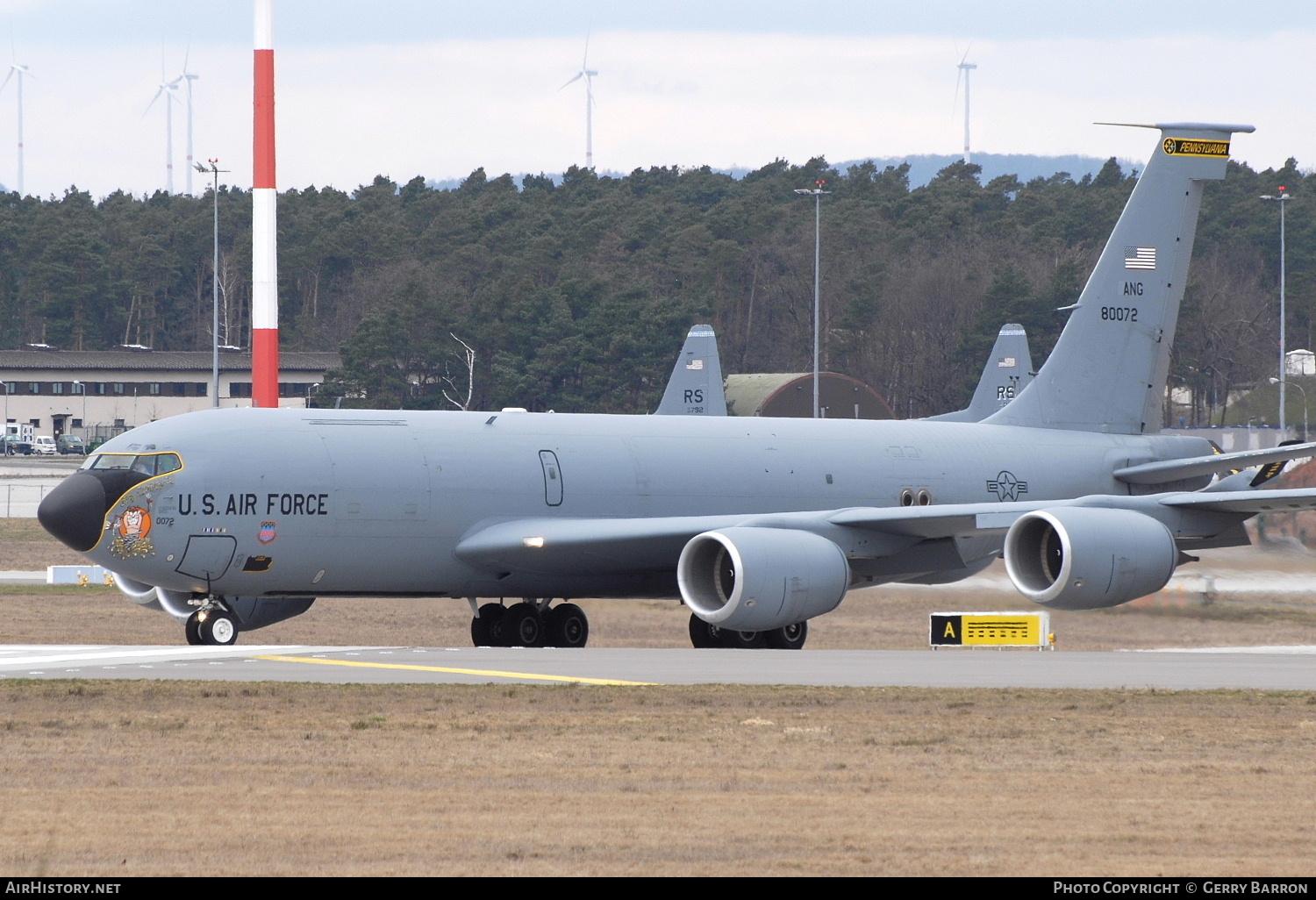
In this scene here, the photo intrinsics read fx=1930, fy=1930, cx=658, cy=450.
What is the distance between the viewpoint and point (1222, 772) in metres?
14.7

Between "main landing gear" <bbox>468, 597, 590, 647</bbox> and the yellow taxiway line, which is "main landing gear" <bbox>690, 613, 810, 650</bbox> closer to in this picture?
"main landing gear" <bbox>468, 597, 590, 647</bbox>

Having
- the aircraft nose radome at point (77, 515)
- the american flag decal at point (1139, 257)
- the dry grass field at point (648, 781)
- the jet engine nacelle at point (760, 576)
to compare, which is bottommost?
the dry grass field at point (648, 781)

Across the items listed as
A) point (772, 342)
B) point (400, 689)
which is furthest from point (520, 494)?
point (772, 342)

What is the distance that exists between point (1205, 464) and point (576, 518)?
1050 centimetres

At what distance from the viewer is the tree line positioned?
104188mm

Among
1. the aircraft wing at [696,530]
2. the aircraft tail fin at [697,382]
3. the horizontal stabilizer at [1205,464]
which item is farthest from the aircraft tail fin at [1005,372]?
the aircraft wing at [696,530]

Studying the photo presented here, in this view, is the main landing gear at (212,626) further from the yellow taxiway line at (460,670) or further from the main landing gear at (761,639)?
the main landing gear at (761,639)

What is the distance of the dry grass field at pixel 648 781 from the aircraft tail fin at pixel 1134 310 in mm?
15656

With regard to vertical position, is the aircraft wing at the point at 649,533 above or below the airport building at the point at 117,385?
below

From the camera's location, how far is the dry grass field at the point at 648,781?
11180mm

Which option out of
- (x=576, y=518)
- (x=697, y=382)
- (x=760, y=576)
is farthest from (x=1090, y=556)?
(x=697, y=382)

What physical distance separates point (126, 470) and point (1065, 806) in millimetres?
17042

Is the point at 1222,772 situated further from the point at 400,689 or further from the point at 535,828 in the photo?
the point at 400,689

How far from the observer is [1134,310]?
34.7 m
